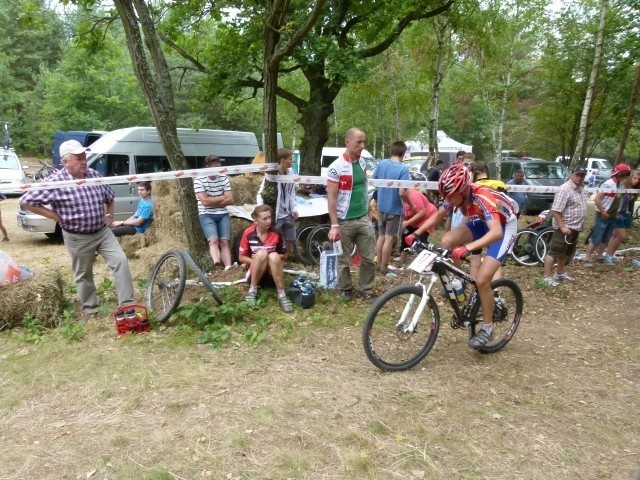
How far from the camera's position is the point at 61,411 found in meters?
3.36

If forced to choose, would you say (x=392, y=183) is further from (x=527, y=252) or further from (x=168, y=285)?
(x=168, y=285)

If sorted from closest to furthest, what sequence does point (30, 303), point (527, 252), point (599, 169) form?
point (30, 303) → point (527, 252) → point (599, 169)

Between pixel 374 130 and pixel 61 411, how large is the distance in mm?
31398

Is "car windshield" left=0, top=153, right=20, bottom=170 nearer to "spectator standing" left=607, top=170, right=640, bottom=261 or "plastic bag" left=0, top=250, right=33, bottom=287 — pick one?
"plastic bag" left=0, top=250, right=33, bottom=287

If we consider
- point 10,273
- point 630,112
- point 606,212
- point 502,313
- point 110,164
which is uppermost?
point 630,112

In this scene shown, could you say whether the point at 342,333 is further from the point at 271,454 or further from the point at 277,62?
the point at 277,62

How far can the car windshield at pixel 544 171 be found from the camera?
1647cm

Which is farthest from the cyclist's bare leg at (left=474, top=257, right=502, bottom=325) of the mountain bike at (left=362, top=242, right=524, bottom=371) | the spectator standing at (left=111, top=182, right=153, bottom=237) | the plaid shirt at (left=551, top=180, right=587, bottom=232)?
the spectator standing at (left=111, top=182, right=153, bottom=237)

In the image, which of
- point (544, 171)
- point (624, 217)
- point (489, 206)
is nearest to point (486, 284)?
point (489, 206)

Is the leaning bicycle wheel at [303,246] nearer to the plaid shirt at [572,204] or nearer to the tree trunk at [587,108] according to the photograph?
the plaid shirt at [572,204]

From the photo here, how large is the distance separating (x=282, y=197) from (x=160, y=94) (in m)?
2.03

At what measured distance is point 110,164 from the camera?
1043 centimetres

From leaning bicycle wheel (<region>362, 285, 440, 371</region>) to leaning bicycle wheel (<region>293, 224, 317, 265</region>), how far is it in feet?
12.0

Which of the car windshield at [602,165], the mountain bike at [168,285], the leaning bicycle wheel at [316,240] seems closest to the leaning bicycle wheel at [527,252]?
the leaning bicycle wheel at [316,240]
